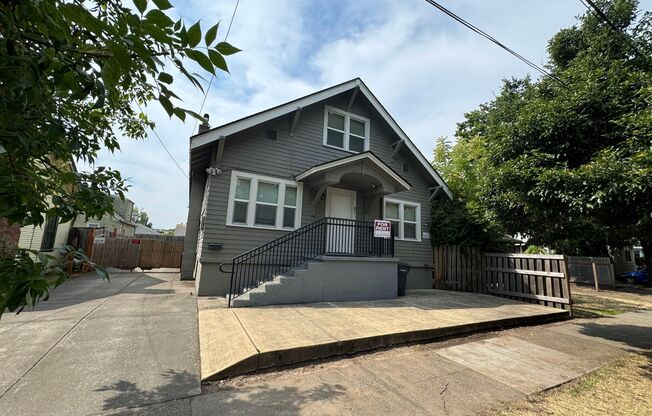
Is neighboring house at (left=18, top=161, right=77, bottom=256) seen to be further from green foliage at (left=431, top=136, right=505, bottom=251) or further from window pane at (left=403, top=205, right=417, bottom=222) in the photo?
green foliage at (left=431, top=136, right=505, bottom=251)

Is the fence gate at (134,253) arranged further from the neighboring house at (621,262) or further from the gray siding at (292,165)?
the neighboring house at (621,262)

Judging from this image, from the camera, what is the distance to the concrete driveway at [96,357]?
2.97 meters

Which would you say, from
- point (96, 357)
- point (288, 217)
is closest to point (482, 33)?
point (288, 217)

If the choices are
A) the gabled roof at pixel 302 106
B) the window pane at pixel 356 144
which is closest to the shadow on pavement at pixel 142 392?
the gabled roof at pixel 302 106

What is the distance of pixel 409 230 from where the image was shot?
11633 millimetres

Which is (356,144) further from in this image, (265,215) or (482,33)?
(482,33)

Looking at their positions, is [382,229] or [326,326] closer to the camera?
[326,326]

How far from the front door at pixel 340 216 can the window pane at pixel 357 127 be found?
2.49m

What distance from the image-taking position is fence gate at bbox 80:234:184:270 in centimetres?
1523

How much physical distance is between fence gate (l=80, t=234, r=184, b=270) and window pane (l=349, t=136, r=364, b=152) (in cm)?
1189

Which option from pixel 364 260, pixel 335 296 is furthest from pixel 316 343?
pixel 364 260

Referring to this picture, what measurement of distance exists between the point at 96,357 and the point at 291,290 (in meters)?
3.96

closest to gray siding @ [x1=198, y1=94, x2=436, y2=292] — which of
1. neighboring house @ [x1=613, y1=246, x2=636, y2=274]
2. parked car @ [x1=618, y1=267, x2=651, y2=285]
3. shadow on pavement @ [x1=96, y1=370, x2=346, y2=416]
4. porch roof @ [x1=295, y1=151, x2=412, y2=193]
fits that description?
porch roof @ [x1=295, y1=151, x2=412, y2=193]

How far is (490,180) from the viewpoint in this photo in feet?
23.1
